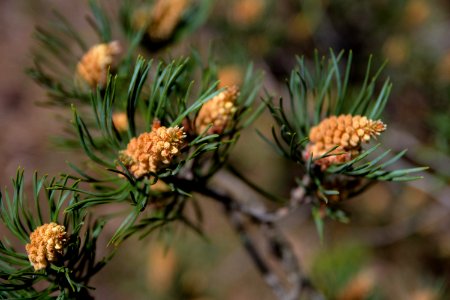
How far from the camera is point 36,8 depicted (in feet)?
5.08

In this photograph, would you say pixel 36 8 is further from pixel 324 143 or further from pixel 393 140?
pixel 324 143

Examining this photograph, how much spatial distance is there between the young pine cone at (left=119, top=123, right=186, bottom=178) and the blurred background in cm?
38

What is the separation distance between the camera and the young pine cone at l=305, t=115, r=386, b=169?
35 centimetres

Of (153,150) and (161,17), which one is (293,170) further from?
(153,150)

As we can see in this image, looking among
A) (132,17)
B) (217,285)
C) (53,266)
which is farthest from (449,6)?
(53,266)

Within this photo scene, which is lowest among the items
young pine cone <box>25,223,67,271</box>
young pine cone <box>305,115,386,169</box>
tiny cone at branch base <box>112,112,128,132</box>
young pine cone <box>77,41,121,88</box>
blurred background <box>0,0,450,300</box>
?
blurred background <box>0,0,450,300</box>

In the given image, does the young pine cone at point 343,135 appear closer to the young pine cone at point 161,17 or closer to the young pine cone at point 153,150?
the young pine cone at point 153,150

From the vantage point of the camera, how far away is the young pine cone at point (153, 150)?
341 mm

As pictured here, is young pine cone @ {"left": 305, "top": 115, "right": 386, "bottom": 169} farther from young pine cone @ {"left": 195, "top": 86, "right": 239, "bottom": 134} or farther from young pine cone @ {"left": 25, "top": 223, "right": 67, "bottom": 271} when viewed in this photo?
young pine cone @ {"left": 25, "top": 223, "right": 67, "bottom": 271}

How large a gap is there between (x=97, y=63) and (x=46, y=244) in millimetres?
212

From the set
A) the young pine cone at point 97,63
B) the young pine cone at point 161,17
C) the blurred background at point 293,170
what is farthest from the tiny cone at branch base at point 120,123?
the blurred background at point 293,170

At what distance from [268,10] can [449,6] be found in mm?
924

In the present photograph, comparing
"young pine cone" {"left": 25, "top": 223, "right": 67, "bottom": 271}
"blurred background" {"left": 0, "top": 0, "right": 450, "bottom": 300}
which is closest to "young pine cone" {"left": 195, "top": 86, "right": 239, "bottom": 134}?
Answer: "young pine cone" {"left": 25, "top": 223, "right": 67, "bottom": 271}

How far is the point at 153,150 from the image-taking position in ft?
1.14
